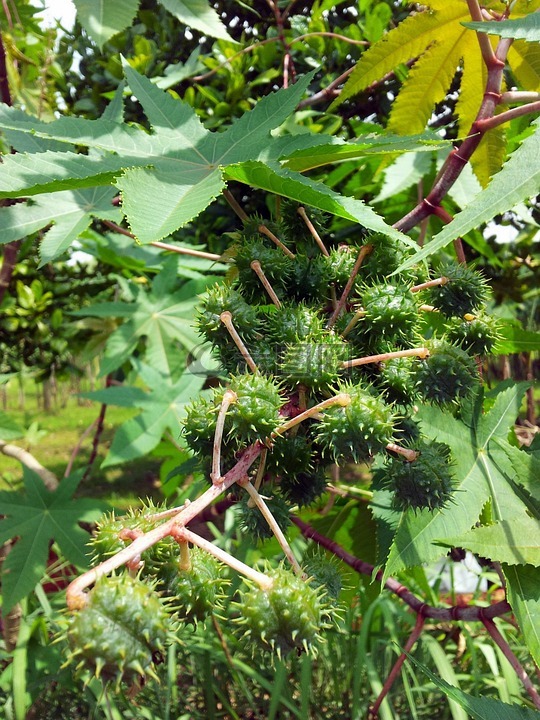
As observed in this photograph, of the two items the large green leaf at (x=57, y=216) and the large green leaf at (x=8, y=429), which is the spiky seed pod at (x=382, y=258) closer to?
the large green leaf at (x=57, y=216)

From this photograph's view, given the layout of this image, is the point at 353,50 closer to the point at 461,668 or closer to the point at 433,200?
the point at 433,200

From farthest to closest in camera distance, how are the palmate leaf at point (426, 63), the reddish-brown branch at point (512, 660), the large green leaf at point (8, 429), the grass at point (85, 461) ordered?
the grass at point (85, 461) < the large green leaf at point (8, 429) < the palmate leaf at point (426, 63) < the reddish-brown branch at point (512, 660)

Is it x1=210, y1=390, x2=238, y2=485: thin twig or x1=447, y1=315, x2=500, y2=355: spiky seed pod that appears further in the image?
x1=447, y1=315, x2=500, y2=355: spiky seed pod

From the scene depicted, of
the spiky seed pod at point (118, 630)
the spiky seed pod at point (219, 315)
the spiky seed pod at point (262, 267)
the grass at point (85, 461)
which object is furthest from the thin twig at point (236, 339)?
the grass at point (85, 461)

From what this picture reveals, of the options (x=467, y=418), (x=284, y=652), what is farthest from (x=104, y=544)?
(x=467, y=418)

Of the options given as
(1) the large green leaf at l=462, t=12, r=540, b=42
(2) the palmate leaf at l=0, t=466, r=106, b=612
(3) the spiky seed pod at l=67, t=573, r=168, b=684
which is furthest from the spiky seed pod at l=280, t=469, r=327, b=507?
(2) the palmate leaf at l=0, t=466, r=106, b=612

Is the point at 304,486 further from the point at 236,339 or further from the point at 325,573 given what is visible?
the point at 236,339

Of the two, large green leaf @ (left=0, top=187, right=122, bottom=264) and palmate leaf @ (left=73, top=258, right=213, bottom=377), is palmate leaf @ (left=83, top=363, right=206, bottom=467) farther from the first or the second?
large green leaf @ (left=0, top=187, right=122, bottom=264)
